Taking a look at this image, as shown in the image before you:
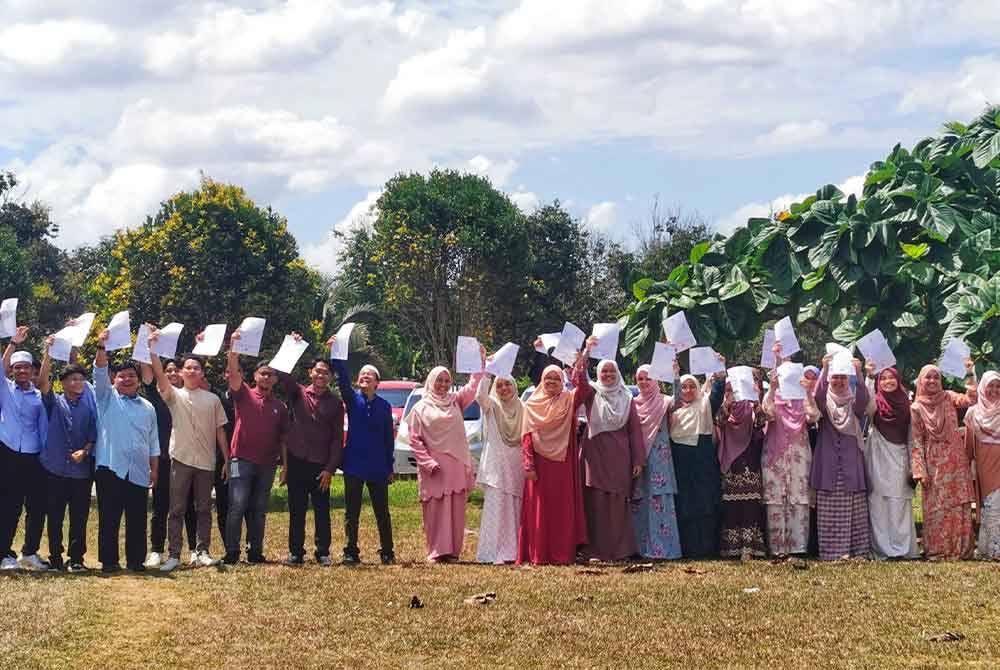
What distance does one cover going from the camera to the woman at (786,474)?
1102 centimetres

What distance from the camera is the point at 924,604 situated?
8.54 meters

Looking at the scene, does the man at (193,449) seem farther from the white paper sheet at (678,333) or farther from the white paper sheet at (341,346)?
the white paper sheet at (678,333)

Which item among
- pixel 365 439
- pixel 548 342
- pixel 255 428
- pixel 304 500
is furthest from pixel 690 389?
pixel 255 428

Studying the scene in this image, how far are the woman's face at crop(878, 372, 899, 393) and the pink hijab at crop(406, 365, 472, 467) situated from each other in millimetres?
3235

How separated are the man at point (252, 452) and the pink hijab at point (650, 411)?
275cm

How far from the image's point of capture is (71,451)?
10023 millimetres

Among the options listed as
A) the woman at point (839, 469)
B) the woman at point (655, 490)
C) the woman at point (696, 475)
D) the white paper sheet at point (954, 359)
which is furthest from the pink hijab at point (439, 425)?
the white paper sheet at point (954, 359)

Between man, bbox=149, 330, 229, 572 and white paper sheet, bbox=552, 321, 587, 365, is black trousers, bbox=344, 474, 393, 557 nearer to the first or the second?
man, bbox=149, 330, 229, 572

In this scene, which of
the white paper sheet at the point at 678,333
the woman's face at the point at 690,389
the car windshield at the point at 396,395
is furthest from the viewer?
the car windshield at the point at 396,395

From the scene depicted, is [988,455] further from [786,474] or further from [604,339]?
[604,339]

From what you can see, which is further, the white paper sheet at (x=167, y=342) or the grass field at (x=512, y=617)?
the white paper sheet at (x=167, y=342)

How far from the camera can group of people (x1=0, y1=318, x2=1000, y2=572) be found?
10625 millimetres

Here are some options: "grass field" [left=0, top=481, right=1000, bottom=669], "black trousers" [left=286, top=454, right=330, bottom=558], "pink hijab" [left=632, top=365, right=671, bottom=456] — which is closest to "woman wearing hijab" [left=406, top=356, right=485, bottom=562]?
"grass field" [left=0, top=481, right=1000, bottom=669]

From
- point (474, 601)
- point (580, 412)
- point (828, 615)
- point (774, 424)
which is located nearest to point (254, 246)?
point (580, 412)
